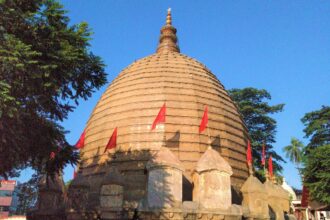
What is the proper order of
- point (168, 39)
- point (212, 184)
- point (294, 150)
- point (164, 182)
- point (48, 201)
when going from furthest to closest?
point (294, 150), point (168, 39), point (48, 201), point (212, 184), point (164, 182)

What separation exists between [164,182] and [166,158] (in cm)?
103

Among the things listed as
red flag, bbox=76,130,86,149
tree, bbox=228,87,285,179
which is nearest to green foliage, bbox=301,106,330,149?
tree, bbox=228,87,285,179

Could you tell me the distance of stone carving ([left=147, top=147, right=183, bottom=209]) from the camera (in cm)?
1295

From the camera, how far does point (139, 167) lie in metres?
16.0

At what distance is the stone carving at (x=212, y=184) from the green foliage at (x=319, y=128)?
2440 cm

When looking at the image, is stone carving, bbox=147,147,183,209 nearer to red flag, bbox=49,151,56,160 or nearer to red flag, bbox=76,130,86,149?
red flag, bbox=49,151,56,160

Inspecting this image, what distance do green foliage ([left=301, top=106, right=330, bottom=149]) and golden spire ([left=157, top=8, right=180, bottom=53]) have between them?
1924cm

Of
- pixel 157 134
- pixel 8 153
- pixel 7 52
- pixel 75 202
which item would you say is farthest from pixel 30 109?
pixel 157 134

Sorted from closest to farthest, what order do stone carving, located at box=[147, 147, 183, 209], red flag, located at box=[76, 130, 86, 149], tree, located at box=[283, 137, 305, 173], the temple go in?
stone carving, located at box=[147, 147, 183, 209]
the temple
red flag, located at box=[76, 130, 86, 149]
tree, located at box=[283, 137, 305, 173]

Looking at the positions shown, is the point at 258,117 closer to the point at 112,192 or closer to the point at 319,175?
the point at 319,175

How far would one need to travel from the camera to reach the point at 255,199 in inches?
599

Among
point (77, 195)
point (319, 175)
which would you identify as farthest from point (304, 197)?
point (77, 195)

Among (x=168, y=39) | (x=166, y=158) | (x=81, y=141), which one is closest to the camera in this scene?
(x=166, y=158)

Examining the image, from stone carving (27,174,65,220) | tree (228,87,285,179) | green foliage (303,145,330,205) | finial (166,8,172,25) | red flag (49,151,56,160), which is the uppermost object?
finial (166,8,172,25)
